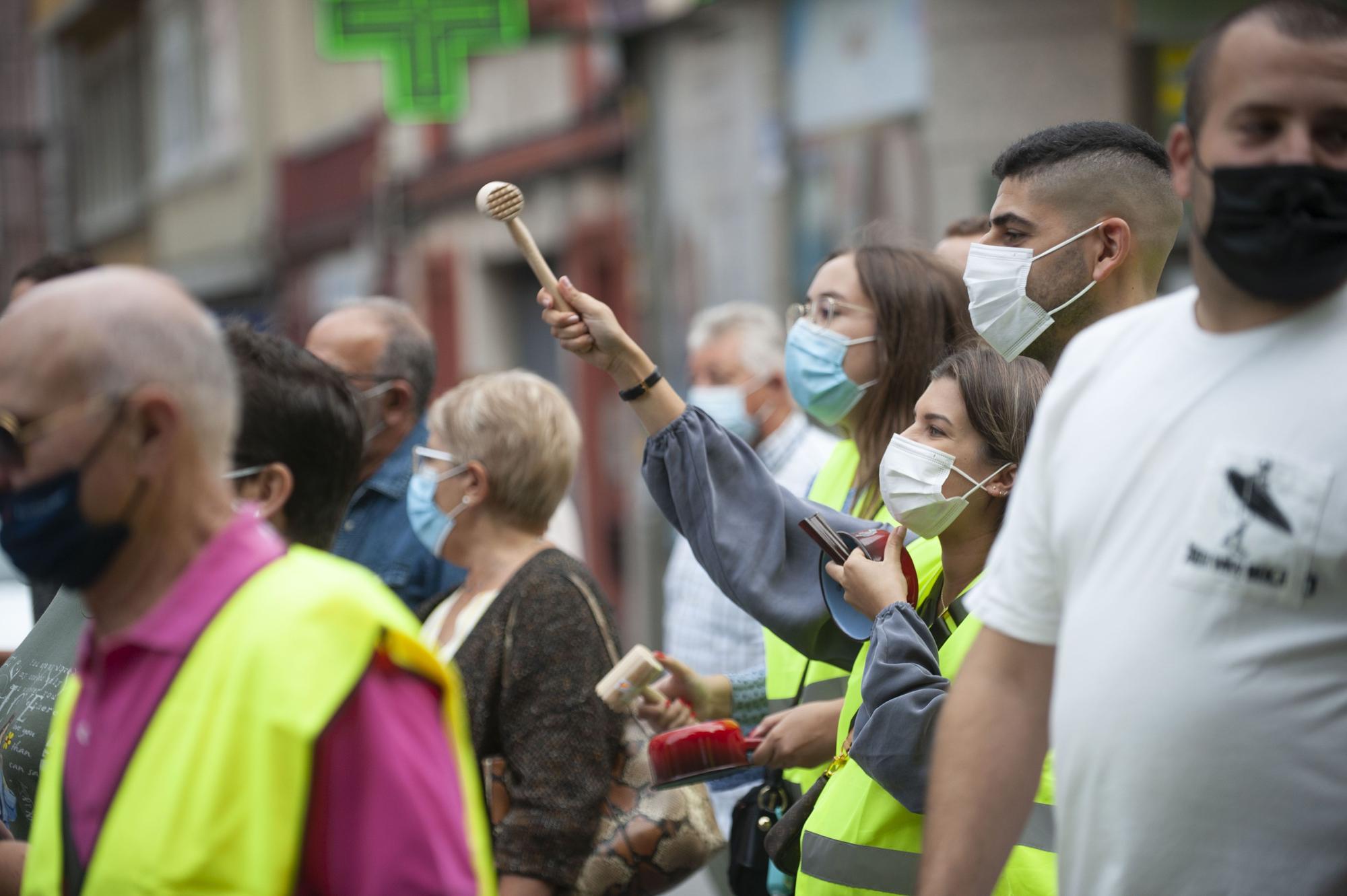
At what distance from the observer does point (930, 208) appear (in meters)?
8.75

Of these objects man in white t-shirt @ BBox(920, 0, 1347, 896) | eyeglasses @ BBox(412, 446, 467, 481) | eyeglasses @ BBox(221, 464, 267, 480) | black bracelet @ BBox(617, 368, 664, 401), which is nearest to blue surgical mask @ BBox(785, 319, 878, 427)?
black bracelet @ BBox(617, 368, 664, 401)

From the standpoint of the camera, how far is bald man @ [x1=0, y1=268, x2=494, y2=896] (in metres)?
1.76

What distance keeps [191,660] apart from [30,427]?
0.33m

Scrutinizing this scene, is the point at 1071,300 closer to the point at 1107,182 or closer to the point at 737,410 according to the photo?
the point at 1107,182

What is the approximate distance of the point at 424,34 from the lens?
452 inches

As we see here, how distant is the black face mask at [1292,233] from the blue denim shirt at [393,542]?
2684 mm

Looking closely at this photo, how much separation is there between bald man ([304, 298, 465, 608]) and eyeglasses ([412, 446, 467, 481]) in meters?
0.23

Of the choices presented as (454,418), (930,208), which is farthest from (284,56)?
(454,418)

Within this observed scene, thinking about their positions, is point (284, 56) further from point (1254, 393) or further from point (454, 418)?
point (1254, 393)

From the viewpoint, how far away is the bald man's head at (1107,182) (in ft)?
A: 9.96

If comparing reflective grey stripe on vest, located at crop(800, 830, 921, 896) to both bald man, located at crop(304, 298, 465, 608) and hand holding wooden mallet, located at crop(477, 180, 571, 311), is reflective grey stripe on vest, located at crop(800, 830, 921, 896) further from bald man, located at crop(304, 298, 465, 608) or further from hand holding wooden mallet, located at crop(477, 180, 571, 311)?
bald man, located at crop(304, 298, 465, 608)

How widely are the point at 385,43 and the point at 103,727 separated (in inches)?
404

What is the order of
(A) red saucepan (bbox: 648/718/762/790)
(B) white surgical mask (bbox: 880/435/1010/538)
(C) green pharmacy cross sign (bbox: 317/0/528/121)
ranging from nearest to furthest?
(B) white surgical mask (bbox: 880/435/1010/538) → (A) red saucepan (bbox: 648/718/762/790) → (C) green pharmacy cross sign (bbox: 317/0/528/121)

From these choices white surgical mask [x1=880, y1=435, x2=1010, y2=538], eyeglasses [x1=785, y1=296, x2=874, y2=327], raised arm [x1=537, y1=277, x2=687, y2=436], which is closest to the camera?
white surgical mask [x1=880, y1=435, x2=1010, y2=538]
